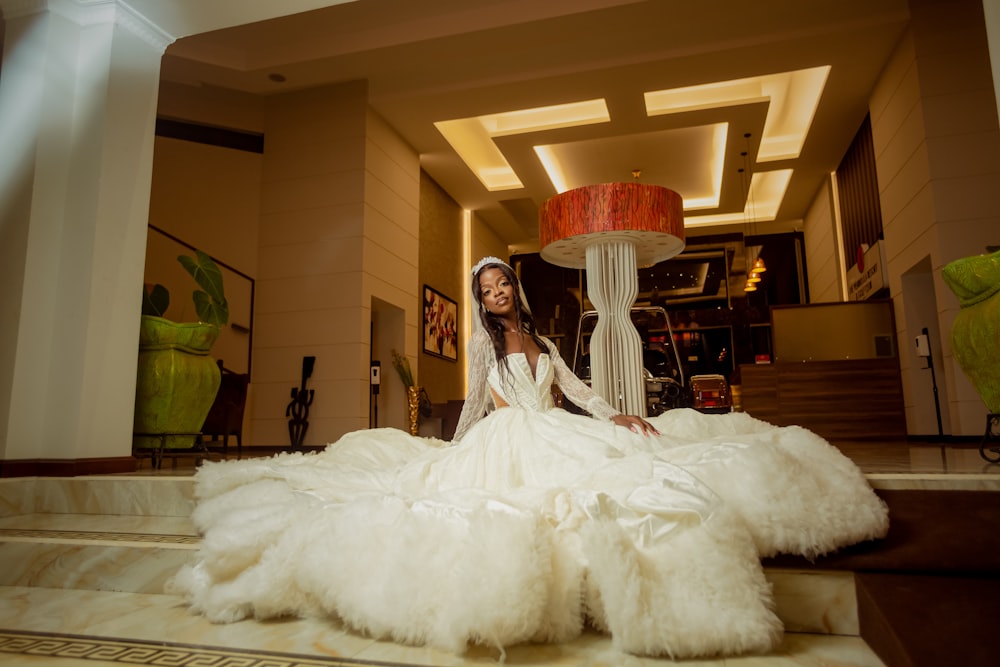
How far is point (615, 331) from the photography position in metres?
3.14

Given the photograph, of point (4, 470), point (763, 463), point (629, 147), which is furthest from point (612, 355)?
point (629, 147)

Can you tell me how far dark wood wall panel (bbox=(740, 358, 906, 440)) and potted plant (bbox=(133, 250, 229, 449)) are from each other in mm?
5114

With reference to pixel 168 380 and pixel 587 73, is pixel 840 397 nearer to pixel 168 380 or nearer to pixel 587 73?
pixel 587 73

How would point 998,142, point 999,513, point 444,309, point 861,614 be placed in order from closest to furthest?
point 861,614 < point 999,513 < point 998,142 < point 444,309

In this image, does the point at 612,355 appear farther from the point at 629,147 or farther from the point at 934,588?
the point at 629,147

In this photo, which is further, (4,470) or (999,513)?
(4,470)

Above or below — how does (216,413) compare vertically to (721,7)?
below

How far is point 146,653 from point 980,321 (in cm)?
304

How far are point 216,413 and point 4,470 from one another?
2.74 meters

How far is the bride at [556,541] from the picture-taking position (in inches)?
51.5

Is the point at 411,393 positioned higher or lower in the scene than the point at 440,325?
lower

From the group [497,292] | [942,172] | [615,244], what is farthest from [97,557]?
[942,172]

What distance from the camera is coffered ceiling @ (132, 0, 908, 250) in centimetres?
586

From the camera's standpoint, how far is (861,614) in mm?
1474
